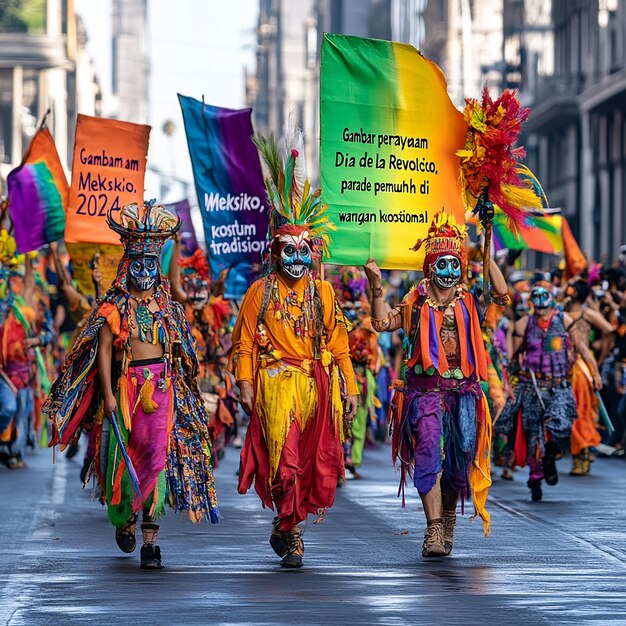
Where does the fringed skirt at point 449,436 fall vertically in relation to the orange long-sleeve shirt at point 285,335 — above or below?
below

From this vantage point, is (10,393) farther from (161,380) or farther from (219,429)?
(161,380)

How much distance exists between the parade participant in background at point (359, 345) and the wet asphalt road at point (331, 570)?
2949 millimetres

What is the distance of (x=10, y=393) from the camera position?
19.5 meters

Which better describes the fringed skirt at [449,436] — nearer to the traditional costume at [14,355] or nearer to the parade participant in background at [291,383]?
the parade participant in background at [291,383]

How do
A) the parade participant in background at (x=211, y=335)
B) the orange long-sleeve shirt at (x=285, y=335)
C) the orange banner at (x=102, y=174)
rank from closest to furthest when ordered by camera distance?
the orange long-sleeve shirt at (x=285, y=335), the orange banner at (x=102, y=174), the parade participant in background at (x=211, y=335)

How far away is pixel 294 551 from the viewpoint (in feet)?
35.3

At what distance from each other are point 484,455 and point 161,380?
1946 millimetres

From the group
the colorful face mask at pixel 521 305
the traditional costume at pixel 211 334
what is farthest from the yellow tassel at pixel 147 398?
the colorful face mask at pixel 521 305

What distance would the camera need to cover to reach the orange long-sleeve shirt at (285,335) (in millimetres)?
11109

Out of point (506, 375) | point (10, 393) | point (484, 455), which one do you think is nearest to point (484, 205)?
point (484, 455)

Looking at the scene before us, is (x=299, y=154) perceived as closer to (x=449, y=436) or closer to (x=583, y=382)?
(x=449, y=436)

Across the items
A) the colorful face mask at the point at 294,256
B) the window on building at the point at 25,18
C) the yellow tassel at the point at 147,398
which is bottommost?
the yellow tassel at the point at 147,398

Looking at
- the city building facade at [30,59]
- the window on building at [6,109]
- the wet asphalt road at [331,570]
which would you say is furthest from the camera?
the city building facade at [30,59]

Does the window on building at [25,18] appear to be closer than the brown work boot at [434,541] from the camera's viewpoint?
No
